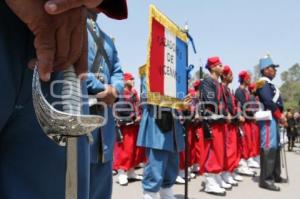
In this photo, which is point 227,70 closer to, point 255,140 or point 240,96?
point 240,96

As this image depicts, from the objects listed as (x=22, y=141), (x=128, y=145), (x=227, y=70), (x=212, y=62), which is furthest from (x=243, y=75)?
(x=22, y=141)

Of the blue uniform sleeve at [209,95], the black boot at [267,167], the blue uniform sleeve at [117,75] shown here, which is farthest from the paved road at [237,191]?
the blue uniform sleeve at [117,75]

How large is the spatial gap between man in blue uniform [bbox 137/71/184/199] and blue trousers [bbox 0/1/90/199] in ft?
9.34

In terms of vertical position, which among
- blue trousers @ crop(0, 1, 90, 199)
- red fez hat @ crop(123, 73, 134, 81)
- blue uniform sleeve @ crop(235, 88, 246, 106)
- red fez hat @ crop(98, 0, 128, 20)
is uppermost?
red fez hat @ crop(123, 73, 134, 81)

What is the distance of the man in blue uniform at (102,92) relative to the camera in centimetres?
180

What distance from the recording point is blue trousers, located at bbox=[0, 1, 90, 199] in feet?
2.31

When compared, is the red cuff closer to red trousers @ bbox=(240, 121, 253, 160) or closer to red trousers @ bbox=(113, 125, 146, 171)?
red trousers @ bbox=(240, 121, 253, 160)

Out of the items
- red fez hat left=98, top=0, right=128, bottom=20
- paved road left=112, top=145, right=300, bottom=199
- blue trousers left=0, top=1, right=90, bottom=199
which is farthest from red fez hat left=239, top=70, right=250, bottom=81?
blue trousers left=0, top=1, right=90, bottom=199

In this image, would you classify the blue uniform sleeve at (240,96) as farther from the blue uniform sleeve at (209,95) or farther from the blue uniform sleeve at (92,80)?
the blue uniform sleeve at (92,80)

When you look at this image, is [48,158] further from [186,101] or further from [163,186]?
[163,186]

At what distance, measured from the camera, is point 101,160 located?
1.84m

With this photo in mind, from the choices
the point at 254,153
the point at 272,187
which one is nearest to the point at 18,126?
the point at 272,187

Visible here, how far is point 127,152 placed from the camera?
19.6 ft

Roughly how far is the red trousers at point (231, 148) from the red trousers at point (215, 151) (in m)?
0.41
